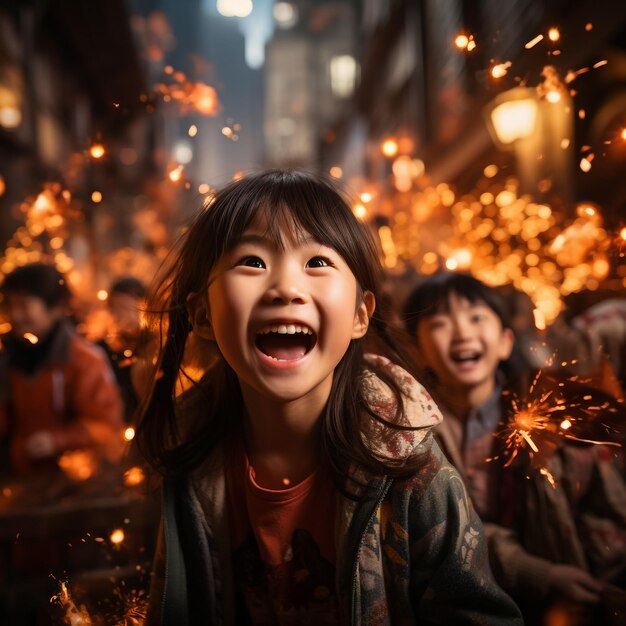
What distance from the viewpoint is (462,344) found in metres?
1.77

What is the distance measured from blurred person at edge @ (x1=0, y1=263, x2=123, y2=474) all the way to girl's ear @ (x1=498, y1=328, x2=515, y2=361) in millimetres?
2309

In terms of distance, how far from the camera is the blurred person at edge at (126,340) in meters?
1.92

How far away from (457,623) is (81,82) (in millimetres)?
12045

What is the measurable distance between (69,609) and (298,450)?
0.79 metres

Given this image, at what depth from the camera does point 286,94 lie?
1044 inches

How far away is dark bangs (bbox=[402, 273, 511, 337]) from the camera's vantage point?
184 cm

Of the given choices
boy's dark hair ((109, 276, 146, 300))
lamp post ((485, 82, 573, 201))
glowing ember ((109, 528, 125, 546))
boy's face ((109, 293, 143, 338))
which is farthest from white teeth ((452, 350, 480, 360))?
boy's dark hair ((109, 276, 146, 300))

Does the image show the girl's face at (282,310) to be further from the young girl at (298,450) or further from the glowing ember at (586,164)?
the glowing ember at (586,164)

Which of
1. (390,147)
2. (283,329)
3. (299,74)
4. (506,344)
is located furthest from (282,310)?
(299,74)

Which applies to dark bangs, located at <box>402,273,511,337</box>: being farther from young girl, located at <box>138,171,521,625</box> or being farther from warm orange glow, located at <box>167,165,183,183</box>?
warm orange glow, located at <box>167,165,183,183</box>

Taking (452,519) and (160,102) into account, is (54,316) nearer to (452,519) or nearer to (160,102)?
(160,102)

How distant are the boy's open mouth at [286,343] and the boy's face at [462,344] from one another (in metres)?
0.71

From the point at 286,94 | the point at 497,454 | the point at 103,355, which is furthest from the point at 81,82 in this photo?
the point at 286,94

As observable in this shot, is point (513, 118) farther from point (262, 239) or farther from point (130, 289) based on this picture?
point (130, 289)
